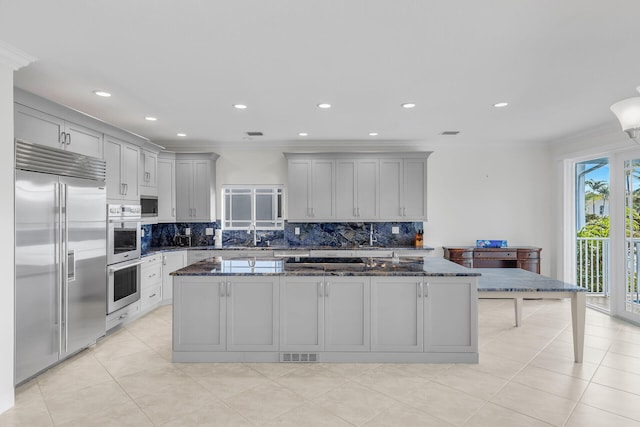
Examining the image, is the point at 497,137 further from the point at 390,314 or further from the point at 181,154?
the point at 181,154

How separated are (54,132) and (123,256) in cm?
166

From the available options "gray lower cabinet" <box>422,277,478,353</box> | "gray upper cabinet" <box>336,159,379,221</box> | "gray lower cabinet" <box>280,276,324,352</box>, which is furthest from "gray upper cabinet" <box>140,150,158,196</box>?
"gray lower cabinet" <box>422,277,478,353</box>

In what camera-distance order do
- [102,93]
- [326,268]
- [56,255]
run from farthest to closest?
[102,93] → [326,268] → [56,255]

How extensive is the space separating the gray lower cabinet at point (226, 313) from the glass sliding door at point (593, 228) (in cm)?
510

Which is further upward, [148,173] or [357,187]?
[148,173]

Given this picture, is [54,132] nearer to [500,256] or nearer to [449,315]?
[449,315]

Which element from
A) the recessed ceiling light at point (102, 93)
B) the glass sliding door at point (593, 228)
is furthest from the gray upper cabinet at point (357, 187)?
the recessed ceiling light at point (102, 93)

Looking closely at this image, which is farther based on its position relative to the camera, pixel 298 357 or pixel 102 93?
pixel 102 93

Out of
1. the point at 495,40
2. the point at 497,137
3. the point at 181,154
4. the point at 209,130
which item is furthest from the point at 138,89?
the point at 497,137

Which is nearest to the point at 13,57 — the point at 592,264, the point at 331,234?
the point at 331,234

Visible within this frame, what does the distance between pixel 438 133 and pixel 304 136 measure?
2.05 meters

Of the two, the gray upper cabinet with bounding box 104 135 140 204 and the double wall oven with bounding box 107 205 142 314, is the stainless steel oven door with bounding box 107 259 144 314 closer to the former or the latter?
the double wall oven with bounding box 107 205 142 314

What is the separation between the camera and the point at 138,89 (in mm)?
3412

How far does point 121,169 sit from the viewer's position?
14.5 feet
